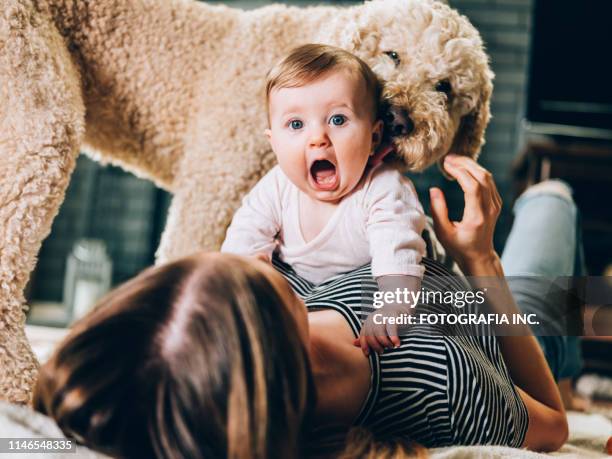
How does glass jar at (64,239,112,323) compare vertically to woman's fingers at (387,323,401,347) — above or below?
below

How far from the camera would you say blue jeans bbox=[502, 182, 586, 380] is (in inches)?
52.2

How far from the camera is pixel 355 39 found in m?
0.89

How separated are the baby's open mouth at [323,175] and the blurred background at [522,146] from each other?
1.70 meters

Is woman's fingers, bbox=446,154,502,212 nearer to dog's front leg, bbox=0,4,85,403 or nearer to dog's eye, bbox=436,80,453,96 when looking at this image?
dog's eye, bbox=436,80,453,96

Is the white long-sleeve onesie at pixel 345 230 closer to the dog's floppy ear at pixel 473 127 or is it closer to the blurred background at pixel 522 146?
the dog's floppy ear at pixel 473 127

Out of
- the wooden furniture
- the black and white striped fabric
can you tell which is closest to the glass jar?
the wooden furniture

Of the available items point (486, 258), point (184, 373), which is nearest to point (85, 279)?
point (486, 258)

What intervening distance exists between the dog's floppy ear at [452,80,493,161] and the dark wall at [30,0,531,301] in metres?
2.28

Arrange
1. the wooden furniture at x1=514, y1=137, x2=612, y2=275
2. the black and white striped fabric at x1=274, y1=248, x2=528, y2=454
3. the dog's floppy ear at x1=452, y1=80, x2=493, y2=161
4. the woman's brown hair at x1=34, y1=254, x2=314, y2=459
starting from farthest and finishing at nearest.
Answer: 1. the wooden furniture at x1=514, y1=137, x2=612, y2=275
2. the dog's floppy ear at x1=452, y1=80, x2=493, y2=161
3. the black and white striped fabric at x1=274, y1=248, x2=528, y2=454
4. the woman's brown hair at x1=34, y1=254, x2=314, y2=459

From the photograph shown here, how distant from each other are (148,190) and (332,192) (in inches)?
119

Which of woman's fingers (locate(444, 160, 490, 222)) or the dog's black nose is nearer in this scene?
the dog's black nose

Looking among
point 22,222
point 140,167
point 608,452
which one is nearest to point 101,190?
point 140,167

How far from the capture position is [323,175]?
0.84 m

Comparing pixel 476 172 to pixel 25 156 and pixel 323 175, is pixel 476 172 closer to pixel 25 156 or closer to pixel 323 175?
pixel 323 175
